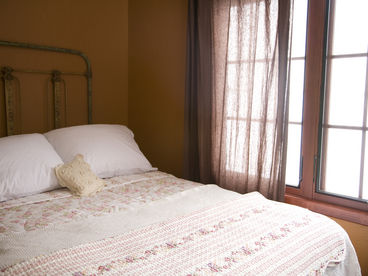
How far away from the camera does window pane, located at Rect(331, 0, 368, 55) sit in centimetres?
194

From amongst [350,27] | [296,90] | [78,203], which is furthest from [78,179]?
[350,27]

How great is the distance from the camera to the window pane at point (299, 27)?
2156mm

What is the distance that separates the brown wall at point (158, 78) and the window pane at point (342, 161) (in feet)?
3.95

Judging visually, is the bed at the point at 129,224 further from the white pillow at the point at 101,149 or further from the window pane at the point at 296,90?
the window pane at the point at 296,90

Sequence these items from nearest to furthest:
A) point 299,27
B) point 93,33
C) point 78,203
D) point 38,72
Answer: point 78,203
point 299,27
point 38,72
point 93,33

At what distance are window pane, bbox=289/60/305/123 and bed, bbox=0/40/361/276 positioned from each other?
0.67 m

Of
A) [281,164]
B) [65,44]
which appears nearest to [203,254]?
[281,164]

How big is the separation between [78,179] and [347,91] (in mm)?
1662

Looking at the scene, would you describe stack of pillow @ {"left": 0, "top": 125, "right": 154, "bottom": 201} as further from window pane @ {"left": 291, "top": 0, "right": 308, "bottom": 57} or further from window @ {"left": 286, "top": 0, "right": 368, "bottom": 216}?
window pane @ {"left": 291, "top": 0, "right": 308, "bottom": 57}

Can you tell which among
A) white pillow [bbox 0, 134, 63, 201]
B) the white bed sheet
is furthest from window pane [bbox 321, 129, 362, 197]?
white pillow [bbox 0, 134, 63, 201]

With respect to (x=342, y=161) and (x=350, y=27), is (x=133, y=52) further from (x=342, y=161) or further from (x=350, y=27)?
(x=342, y=161)

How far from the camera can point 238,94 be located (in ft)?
7.72

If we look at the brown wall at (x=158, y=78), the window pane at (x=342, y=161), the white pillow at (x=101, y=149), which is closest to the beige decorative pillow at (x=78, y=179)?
the white pillow at (x=101, y=149)

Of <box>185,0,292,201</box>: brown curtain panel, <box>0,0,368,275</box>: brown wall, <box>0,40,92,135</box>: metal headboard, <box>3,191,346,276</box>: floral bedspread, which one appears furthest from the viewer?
<box>0,0,368,275</box>: brown wall
